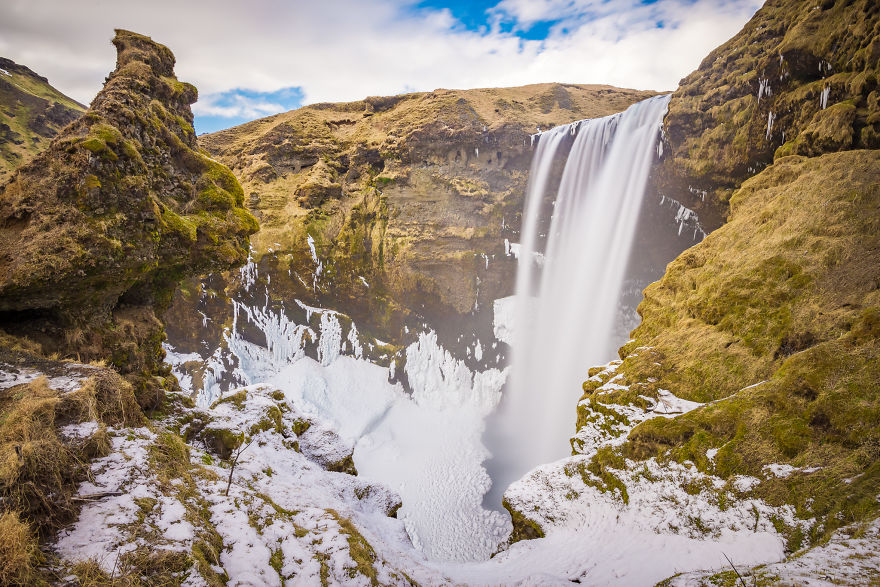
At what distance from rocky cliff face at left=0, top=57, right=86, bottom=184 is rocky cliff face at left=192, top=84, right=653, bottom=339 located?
95.4 feet

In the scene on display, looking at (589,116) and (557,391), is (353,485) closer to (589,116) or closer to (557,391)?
(557,391)

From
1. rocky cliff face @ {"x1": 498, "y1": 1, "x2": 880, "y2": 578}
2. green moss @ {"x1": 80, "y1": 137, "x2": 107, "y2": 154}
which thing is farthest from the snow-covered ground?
green moss @ {"x1": 80, "y1": 137, "x2": 107, "y2": 154}

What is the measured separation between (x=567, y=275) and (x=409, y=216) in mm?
12962

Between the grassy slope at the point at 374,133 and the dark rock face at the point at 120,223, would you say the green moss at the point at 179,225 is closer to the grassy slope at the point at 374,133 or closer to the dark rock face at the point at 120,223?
the dark rock face at the point at 120,223

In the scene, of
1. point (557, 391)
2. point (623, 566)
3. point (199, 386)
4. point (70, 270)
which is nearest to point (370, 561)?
point (623, 566)

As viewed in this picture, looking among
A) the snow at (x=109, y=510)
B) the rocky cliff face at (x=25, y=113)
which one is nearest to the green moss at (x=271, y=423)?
the snow at (x=109, y=510)

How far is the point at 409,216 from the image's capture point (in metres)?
28.0

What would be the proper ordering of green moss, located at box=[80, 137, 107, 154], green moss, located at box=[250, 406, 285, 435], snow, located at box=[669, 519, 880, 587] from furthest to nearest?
green moss, located at box=[250, 406, 285, 435], green moss, located at box=[80, 137, 107, 154], snow, located at box=[669, 519, 880, 587]

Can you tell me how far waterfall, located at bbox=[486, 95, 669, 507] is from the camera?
68.1ft

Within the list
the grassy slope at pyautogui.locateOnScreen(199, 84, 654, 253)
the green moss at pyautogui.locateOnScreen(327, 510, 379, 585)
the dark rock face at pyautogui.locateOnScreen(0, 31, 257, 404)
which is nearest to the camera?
the green moss at pyautogui.locateOnScreen(327, 510, 379, 585)

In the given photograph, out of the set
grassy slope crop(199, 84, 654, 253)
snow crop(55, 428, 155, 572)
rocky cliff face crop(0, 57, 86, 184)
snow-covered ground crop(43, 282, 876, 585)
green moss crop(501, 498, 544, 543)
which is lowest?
green moss crop(501, 498, 544, 543)

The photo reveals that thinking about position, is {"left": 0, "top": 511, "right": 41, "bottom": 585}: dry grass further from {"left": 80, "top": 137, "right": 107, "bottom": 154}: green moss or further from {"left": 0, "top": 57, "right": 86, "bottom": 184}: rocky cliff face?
{"left": 0, "top": 57, "right": 86, "bottom": 184}: rocky cliff face

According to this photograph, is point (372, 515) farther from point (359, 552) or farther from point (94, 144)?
point (94, 144)

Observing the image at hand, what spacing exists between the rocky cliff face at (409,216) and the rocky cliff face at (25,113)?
29072 mm
